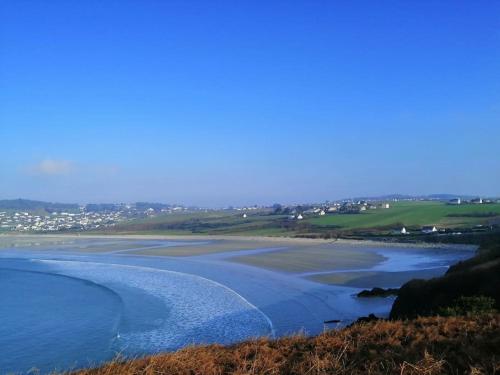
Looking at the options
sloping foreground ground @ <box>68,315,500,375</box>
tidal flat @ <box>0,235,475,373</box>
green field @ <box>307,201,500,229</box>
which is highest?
sloping foreground ground @ <box>68,315,500,375</box>

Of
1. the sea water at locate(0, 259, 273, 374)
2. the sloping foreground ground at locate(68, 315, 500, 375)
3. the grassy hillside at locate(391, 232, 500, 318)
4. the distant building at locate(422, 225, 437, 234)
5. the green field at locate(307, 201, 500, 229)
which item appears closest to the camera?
the sloping foreground ground at locate(68, 315, 500, 375)

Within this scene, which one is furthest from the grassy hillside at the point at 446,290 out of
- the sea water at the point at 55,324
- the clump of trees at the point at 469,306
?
the sea water at the point at 55,324

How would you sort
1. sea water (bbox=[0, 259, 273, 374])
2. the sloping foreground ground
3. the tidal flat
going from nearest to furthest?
the sloping foreground ground < sea water (bbox=[0, 259, 273, 374]) < the tidal flat

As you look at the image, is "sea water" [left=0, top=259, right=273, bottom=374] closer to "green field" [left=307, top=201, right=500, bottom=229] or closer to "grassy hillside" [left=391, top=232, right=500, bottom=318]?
"grassy hillside" [left=391, top=232, right=500, bottom=318]

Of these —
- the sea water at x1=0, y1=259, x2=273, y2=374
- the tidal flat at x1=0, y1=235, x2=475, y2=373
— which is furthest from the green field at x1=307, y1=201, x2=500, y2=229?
the sea water at x1=0, y1=259, x2=273, y2=374

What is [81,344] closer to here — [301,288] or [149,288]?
[149,288]

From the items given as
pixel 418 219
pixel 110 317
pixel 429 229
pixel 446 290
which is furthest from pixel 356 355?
pixel 418 219
